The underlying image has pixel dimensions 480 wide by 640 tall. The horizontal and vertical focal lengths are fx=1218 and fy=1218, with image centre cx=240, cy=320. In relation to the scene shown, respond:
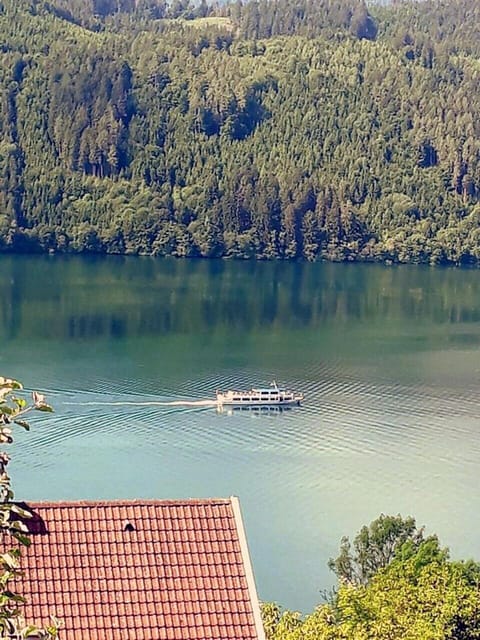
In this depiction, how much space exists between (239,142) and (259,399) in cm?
8333

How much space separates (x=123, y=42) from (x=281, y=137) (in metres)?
26.2

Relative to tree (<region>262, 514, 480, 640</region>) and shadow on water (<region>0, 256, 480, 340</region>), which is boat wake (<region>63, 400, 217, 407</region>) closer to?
shadow on water (<region>0, 256, 480, 340</region>)

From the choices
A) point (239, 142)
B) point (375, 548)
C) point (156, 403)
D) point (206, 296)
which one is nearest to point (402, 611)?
point (375, 548)

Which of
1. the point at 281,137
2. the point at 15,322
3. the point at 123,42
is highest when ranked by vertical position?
the point at 123,42

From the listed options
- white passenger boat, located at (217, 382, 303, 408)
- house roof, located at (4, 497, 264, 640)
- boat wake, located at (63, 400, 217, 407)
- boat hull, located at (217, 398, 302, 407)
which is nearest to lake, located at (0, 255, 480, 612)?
boat wake, located at (63, 400, 217, 407)

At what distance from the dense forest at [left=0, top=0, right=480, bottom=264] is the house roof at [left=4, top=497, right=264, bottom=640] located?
320 ft

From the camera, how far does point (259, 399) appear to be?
44594mm

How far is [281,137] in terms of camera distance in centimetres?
12488

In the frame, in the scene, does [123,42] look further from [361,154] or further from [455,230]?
[455,230]

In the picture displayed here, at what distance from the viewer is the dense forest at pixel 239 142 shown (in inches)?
4333

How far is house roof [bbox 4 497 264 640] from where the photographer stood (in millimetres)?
9945

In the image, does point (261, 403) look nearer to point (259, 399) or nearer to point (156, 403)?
A: point (259, 399)

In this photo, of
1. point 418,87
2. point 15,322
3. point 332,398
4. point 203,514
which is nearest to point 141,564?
point 203,514

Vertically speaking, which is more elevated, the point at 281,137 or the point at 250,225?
the point at 281,137
